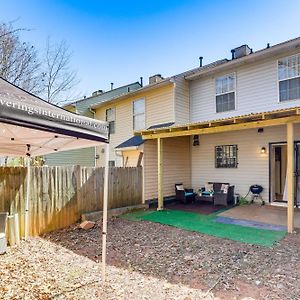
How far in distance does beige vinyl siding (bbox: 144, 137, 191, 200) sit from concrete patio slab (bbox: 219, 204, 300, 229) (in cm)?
274

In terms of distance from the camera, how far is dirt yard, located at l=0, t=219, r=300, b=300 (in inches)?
129

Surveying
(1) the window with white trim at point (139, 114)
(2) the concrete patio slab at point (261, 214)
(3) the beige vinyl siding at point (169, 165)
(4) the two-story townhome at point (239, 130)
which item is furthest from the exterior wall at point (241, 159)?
(1) the window with white trim at point (139, 114)

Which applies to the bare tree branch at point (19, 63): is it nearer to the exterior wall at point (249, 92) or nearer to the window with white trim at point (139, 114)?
the window with white trim at point (139, 114)

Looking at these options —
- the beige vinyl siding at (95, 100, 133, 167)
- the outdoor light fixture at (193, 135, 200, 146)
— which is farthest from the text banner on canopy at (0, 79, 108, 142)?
the beige vinyl siding at (95, 100, 133, 167)

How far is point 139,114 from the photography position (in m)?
12.4

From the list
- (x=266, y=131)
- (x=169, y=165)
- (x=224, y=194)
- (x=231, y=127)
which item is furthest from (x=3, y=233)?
(x=266, y=131)

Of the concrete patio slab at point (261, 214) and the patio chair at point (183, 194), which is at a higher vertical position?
the patio chair at point (183, 194)

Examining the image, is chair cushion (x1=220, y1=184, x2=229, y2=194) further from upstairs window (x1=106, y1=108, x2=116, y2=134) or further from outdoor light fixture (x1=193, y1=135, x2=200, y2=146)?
upstairs window (x1=106, y1=108, x2=116, y2=134)

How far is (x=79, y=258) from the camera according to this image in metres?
4.56

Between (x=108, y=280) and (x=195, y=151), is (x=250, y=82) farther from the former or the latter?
(x=108, y=280)

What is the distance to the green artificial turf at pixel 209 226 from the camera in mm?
5680

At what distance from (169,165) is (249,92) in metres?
4.22

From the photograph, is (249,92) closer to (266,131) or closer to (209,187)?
(266,131)

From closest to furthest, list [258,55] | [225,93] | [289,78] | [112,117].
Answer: [289,78] < [258,55] < [225,93] < [112,117]
